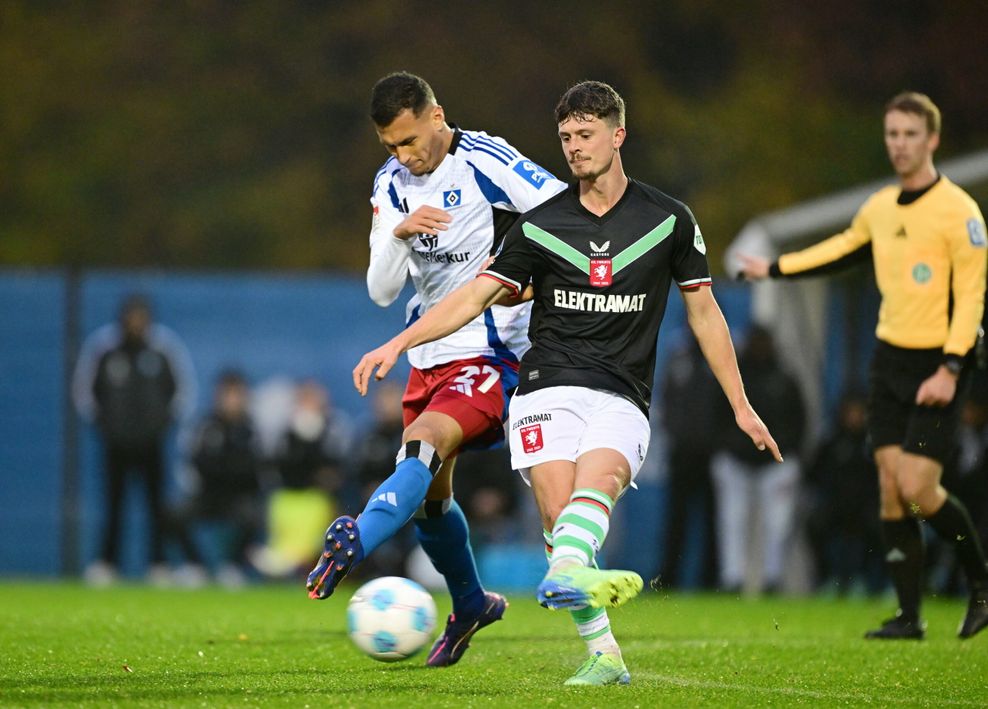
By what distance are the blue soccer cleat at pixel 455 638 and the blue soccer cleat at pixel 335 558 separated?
1216 millimetres

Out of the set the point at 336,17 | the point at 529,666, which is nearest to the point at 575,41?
the point at 336,17

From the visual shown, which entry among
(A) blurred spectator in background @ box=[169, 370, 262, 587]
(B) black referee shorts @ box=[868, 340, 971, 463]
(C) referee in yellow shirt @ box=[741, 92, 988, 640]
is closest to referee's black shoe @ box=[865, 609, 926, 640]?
(C) referee in yellow shirt @ box=[741, 92, 988, 640]

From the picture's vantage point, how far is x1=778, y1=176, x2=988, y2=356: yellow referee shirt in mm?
8828

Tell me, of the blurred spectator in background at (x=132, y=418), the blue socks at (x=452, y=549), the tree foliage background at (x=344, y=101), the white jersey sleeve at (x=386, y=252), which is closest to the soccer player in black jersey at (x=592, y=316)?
the white jersey sleeve at (x=386, y=252)

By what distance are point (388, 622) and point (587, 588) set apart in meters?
1.06

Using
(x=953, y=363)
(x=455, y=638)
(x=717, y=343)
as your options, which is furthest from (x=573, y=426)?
(x=953, y=363)

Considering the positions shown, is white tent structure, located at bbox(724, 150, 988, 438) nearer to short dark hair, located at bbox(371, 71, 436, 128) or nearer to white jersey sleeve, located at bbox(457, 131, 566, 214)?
white jersey sleeve, located at bbox(457, 131, 566, 214)

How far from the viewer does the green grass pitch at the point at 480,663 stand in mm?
6035

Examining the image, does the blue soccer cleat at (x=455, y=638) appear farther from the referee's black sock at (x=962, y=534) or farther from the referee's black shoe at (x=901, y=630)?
the referee's black sock at (x=962, y=534)

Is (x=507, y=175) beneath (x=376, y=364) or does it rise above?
above

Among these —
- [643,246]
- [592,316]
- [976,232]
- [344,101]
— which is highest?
[344,101]

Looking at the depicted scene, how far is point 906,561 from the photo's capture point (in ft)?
30.2

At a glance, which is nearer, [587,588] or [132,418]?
[587,588]

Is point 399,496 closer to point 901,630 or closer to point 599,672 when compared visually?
point 599,672
